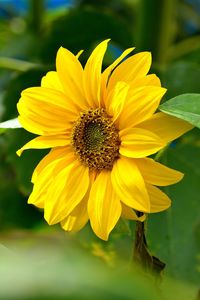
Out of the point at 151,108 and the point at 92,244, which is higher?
the point at 151,108

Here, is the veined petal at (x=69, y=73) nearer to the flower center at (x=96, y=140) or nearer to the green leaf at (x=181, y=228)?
the flower center at (x=96, y=140)

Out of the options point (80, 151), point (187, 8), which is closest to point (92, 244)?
point (80, 151)

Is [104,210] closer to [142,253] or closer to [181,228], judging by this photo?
[142,253]

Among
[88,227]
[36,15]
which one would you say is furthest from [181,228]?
[36,15]

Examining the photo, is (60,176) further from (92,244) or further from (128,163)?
(92,244)

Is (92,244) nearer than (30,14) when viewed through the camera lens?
Yes

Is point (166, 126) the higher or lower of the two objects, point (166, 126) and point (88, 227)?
the higher

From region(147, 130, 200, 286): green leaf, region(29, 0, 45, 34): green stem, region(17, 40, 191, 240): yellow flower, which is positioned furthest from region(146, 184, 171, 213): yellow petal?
region(29, 0, 45, 34): green stem
